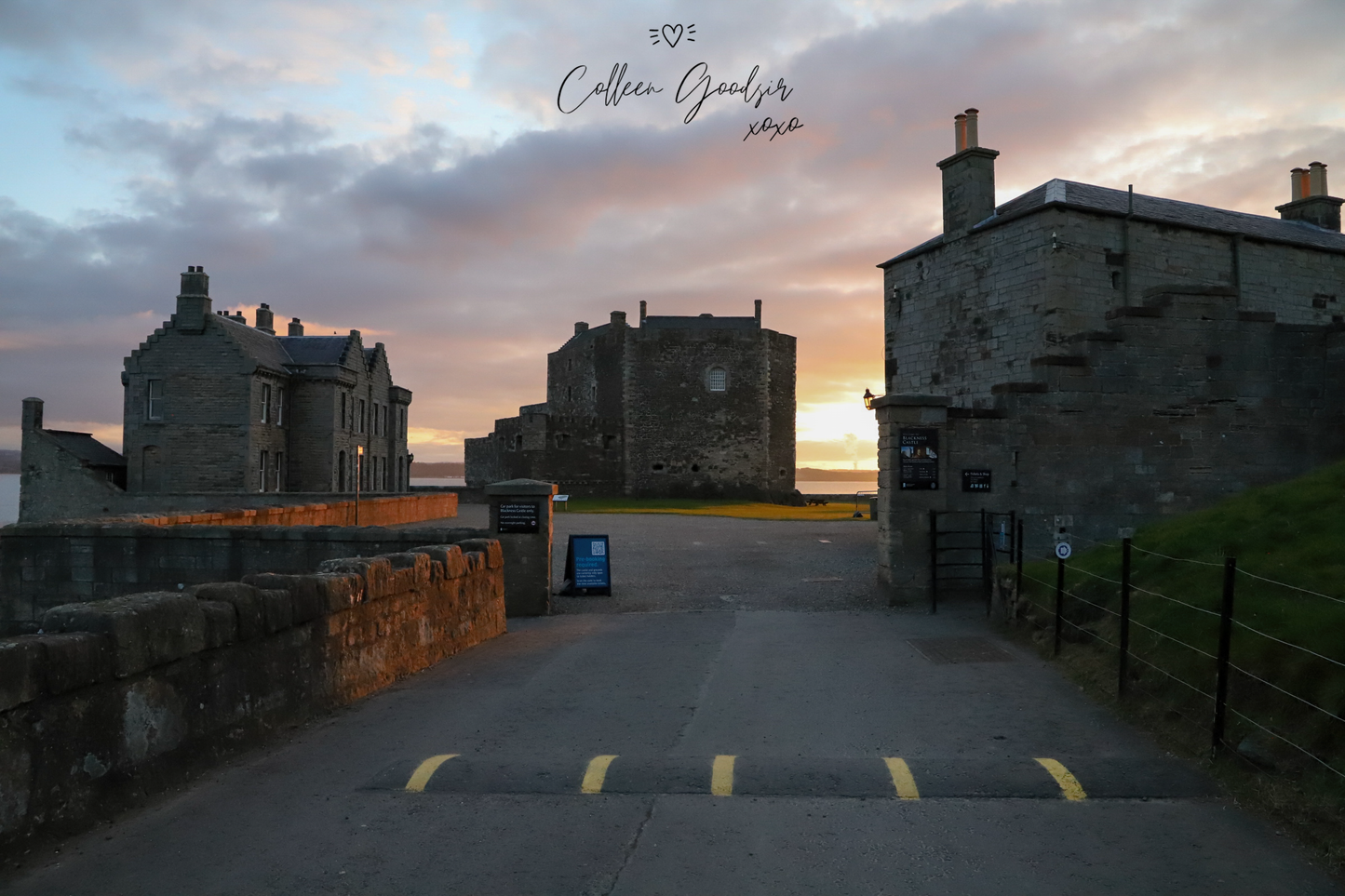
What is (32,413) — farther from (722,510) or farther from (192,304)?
(722,510)

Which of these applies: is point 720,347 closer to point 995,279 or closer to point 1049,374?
point 995,279

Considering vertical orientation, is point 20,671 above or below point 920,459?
below

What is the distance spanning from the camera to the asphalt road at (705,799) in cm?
428

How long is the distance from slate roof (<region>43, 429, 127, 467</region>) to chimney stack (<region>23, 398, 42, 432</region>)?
1.11 metres

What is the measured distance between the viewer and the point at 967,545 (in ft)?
47.7

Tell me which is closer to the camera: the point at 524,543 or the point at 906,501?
the point at 524,543

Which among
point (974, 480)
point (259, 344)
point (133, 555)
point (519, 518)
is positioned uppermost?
point (259, 344)

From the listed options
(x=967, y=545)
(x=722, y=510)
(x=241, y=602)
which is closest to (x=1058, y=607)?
(x=967, y=545)

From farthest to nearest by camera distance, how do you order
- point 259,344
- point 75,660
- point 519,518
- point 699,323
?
point 699,323 < point 259,344 < point 519,518 < point 75,660

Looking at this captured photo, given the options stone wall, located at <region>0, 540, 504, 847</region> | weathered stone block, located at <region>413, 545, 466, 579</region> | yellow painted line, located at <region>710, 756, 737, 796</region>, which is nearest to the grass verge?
yellow painted line, located at <region>710, 756, 737, 796</region>

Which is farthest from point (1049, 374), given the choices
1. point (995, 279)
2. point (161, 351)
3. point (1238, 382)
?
point (161, 351)

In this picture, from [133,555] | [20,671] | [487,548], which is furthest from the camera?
[133,555]

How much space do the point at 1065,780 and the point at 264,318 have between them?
49.3 metres

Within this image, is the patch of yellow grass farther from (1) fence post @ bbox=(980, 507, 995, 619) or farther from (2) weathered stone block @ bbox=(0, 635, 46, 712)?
(2) weathered stone block @ bbox=(0, 635, 46, 712)
